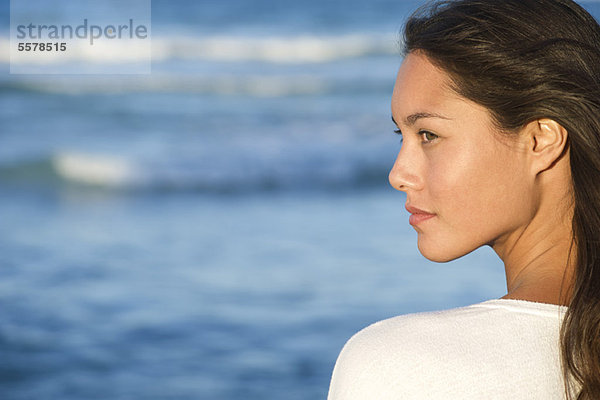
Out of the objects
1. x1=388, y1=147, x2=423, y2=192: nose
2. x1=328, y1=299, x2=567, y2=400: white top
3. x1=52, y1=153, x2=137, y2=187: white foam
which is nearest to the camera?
x1=328, y1=299, x2=567, y2=400: white top

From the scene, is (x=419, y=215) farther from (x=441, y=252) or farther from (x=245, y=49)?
(x=245, y=49)

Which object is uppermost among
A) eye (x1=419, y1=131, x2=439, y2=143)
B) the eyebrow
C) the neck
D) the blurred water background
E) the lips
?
the blurred water background

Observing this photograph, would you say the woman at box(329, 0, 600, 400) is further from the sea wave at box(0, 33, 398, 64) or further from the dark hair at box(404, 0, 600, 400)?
the sea wave at box(0, 33, 398, 64)

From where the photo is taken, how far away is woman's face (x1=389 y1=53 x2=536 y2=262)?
1.33 metres

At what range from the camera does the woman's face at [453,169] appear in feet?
4.35

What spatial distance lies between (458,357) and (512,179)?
38cm

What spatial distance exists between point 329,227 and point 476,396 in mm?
6196

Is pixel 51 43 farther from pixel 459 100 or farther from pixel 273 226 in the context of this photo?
pixel 459 100

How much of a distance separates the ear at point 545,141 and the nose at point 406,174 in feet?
0.63

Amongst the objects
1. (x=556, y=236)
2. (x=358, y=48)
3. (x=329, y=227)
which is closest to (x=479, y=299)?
(x=329, y=227)

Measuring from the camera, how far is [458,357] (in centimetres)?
111

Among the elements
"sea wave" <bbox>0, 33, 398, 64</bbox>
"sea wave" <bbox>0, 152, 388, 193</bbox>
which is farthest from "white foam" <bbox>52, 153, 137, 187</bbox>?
"sea wave" <bbox>0, 33, 398, 64</bbox>

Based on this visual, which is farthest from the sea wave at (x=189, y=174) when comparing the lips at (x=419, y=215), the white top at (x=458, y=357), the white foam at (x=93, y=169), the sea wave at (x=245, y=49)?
the white top at (x=458, y=357)

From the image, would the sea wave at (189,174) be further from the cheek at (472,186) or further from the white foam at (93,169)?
the cheek at (472,186)
